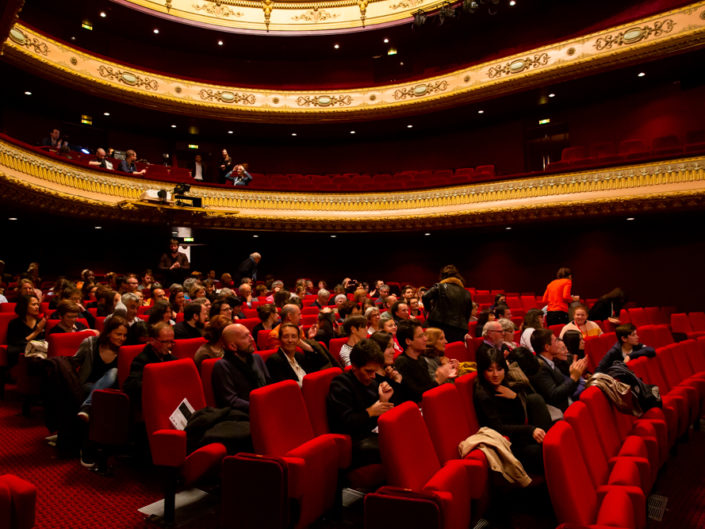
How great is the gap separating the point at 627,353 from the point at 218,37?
1207 cm

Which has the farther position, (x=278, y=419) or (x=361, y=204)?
(x=361, y=204)

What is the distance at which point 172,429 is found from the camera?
229 centimetres

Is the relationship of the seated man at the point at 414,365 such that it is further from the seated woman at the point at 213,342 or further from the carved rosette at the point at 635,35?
the carved rosette at the point at 635,35

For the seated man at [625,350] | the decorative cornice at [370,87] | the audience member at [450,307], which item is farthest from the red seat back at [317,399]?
the decorative cornice at [370,87]

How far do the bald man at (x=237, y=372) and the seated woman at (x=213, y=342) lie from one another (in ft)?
1.13

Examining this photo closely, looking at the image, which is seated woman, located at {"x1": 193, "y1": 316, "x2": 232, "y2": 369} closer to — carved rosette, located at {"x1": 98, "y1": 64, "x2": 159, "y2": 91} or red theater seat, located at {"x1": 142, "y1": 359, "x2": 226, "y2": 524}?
red theater seat, located at {"x1": 142, "y1": 359, "x2": 226, "y2": 524}

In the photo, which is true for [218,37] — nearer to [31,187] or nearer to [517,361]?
[31,187]

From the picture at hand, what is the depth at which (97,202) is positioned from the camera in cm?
861

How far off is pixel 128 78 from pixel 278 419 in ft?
34.0

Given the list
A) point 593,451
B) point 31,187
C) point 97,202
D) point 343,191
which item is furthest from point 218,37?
point 593,451

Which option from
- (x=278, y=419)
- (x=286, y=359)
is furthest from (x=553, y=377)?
(x=278, y=419)

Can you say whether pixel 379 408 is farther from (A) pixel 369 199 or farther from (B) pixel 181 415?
(A) pixel 369 199

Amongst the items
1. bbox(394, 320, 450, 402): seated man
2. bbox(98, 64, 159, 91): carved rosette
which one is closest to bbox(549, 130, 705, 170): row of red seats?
bbox(394, 320, 450, 402): seated man

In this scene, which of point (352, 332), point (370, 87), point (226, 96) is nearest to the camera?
point (352, 332)
